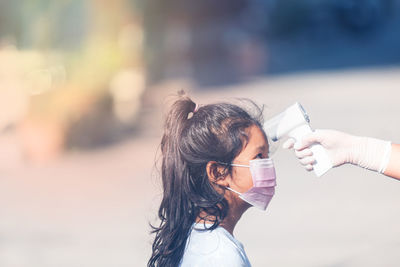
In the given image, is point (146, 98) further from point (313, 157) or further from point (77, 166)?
point (313, 157)

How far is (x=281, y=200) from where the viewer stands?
665 centimetres

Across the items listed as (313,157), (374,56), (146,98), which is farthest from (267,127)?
(374,56)

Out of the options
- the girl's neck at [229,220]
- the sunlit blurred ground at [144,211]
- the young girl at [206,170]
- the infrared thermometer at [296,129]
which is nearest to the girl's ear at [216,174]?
the young girl at [206,170]

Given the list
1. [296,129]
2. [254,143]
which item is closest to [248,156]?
[254,143]

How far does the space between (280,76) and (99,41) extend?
4654 mm

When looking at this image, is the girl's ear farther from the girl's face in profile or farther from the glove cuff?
the glove cuff

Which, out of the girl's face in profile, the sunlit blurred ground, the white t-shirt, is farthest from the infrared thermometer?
the sunlit blurred ground

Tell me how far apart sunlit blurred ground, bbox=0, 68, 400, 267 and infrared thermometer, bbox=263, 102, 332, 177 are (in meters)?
1.21

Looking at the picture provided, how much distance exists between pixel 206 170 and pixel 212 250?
0.98 feet

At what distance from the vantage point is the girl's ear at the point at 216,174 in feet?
7.73

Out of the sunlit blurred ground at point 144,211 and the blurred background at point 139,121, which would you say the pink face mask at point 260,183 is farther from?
the sunlit blurred ground at point 144,211

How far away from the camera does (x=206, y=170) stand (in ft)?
7.77

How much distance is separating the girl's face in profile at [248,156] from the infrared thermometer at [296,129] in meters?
0.14

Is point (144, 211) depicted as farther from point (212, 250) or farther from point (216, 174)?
point (212, 250)
